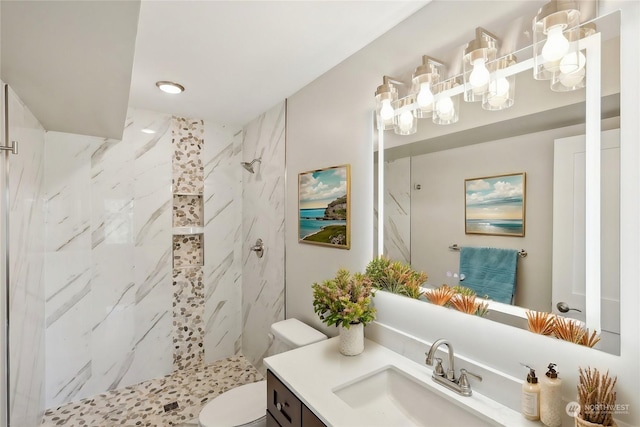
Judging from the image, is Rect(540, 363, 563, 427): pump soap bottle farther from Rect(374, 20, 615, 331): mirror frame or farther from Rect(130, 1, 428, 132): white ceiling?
Rect(130, 1, 428, 132): white ceiling

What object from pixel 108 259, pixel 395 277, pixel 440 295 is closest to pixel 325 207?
pixel 395 277

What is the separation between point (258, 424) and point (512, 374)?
49.9 inches

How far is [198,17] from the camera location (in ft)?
4.71

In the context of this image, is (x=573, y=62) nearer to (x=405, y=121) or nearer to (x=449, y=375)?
(x=405, y=121)

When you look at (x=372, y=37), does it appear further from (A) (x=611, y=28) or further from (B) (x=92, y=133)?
(B) (x=92, y=133)

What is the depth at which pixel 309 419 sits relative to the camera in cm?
109

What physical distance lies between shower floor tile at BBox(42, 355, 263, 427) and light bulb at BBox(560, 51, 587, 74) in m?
2.82

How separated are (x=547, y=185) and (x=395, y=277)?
0.75 meters

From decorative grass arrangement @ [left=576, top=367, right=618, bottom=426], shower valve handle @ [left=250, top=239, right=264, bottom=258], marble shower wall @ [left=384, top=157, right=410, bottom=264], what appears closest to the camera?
decorative grass arrangement @ [left=576, top=367, right=618, bottom=426]

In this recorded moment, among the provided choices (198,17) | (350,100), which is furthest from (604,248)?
(198,17)

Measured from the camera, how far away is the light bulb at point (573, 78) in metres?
0.92

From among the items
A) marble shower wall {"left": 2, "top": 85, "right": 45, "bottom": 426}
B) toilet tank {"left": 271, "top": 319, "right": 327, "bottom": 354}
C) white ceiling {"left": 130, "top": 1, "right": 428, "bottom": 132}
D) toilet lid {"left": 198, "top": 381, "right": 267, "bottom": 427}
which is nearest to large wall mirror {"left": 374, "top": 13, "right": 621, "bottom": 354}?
white ceiling {"left": 130, "top": 1, "right": 428, "bottom": 132}

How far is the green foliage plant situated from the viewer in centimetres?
138

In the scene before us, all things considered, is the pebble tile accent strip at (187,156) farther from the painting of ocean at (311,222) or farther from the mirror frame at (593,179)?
the mirror frame at (593,179)
